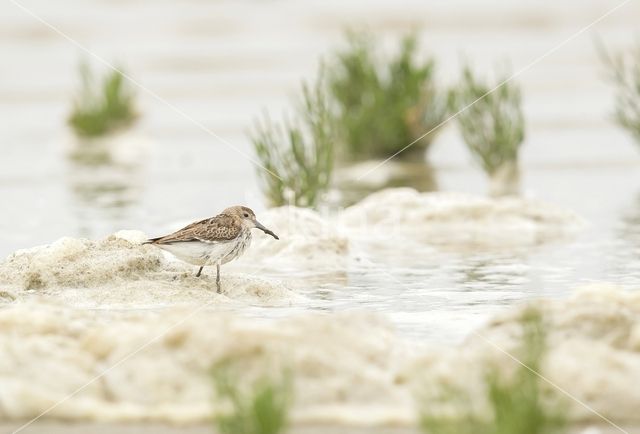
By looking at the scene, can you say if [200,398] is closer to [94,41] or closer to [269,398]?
[269,398]

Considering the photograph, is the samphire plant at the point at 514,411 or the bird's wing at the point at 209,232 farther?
the bird's wing at the point at 209,232

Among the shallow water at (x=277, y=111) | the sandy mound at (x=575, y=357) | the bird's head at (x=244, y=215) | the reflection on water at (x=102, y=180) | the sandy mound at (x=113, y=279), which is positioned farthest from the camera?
the reflection on water at (x=102, y=180)

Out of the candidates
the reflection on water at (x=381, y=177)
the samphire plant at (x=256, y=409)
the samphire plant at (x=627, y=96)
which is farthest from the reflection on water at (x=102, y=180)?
the samphire plant at (x=256, y=409)

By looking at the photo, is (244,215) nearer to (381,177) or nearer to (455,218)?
(455,218)

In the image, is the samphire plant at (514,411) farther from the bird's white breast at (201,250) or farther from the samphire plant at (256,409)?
the bird's white breast at (201,250)

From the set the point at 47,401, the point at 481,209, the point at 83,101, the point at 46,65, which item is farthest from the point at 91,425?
the point at 46,65

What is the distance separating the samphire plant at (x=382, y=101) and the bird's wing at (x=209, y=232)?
897cm

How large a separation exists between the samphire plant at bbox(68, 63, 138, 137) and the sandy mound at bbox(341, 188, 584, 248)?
8.98 metres

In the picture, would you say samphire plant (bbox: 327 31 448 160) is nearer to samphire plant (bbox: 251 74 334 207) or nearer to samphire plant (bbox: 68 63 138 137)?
samphire plant (bbox: 68 63 138 137)

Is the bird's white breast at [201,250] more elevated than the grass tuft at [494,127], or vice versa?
the grass tuft at [494,127]

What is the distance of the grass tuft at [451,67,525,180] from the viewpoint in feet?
57.1

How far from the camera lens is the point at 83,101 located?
22.6m

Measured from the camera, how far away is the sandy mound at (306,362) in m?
6.80

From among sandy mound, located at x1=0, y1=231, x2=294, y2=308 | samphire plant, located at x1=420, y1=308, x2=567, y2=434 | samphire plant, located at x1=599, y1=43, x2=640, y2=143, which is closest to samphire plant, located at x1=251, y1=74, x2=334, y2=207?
sandy mound, located at x1=0, y1=231, x2=294, y2=308
